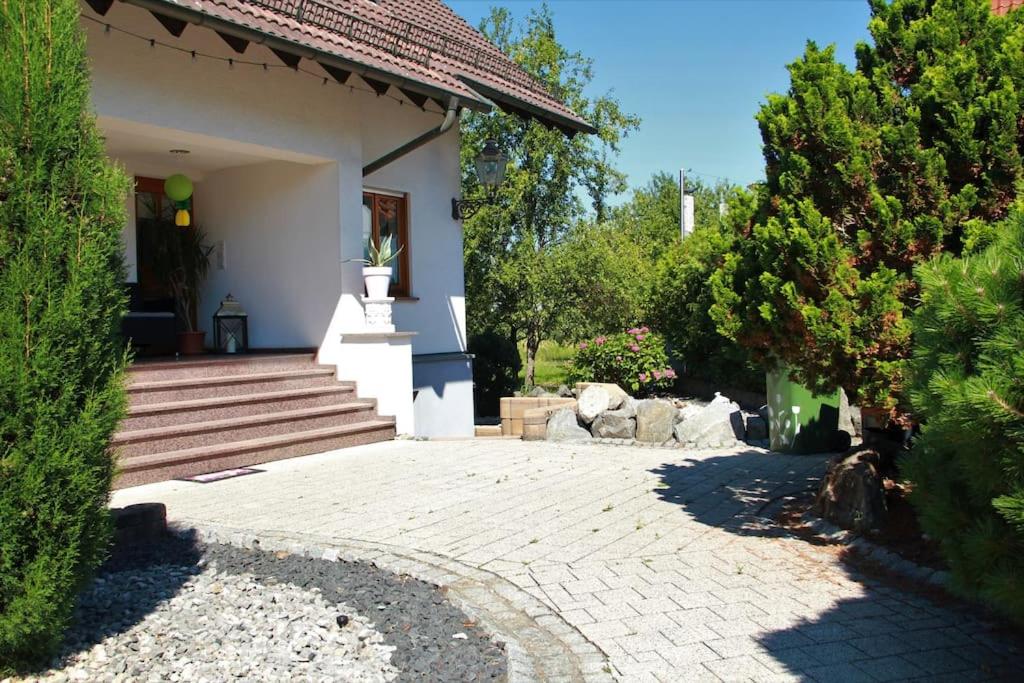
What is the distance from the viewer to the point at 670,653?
3721 mm

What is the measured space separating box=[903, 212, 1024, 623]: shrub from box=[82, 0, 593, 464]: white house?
6658 millimetres

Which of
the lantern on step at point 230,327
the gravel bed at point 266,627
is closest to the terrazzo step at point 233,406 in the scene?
the lantern on step at point 230,327

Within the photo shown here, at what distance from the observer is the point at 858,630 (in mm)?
3975

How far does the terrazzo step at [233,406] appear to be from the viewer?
26.6 ft

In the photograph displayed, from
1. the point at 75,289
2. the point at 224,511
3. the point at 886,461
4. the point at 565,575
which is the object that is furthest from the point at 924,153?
the point at 224,511

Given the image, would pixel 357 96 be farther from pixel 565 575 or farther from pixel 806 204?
pixel 565 575

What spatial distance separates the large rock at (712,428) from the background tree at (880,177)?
13.8ft

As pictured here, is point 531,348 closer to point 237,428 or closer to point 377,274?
point 377,274

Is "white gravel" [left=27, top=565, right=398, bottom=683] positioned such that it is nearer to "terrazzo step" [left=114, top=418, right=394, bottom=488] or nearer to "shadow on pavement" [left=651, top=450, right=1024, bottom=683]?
"shadow on pavement" [left=651, top=450, right=1024, bottom=683]

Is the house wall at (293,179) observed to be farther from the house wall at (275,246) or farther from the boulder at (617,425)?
the boulder at (617,425)

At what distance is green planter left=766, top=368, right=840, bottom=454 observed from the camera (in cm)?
905

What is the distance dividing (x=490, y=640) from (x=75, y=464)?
1.81 metres

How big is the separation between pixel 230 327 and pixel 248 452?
136 inches

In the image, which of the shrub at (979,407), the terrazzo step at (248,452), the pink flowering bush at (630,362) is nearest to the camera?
the shrub at (979,407)
